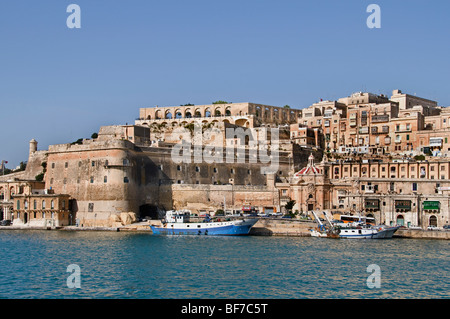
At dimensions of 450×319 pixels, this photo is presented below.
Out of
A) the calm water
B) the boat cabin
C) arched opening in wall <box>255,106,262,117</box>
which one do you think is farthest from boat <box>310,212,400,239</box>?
arched opening in wall <box>255,106,262,117</box>

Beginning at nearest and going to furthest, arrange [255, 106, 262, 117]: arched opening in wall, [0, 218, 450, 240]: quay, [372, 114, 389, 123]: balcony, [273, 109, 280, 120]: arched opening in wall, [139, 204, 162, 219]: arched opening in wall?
[0, 218, 450, 240]: quay → [139, 204, 162, 219]: arched opening in wall → [372, 114, 389, 123]: balcony → [255, 106, 262, 117]: arched opening in wall → [273, 109, 280, 120]: arched opening in wall

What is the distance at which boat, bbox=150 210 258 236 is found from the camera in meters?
49.8

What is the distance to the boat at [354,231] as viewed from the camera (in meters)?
48.2

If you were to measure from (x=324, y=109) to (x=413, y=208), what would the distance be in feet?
105

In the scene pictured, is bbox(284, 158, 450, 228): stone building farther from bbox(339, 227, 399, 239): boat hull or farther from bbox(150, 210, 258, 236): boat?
bbox(150, 210, 258, 236): boat

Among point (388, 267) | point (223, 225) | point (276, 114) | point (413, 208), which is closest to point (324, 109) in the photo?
point (276, 114)

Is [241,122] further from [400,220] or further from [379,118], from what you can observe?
[400,220]

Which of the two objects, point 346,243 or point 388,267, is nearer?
point 388,267

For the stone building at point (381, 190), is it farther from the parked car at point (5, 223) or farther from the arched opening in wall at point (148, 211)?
the parked car at point (5, 223)

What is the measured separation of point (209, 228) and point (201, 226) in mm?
726

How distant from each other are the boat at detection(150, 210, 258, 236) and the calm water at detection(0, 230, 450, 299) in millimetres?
2364

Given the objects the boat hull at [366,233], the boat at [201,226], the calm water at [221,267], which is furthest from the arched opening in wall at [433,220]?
the boat at [201,226]
